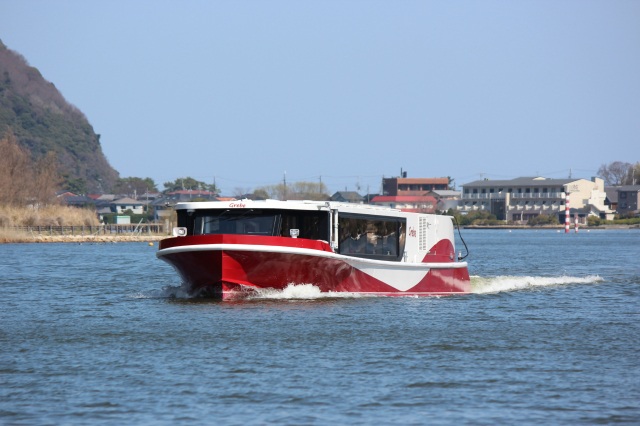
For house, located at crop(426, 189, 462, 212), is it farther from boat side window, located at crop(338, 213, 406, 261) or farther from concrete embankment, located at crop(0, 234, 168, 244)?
boat side window, located at crop(338, 213, 406, 261)

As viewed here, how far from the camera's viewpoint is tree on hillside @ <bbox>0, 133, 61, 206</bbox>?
376ft

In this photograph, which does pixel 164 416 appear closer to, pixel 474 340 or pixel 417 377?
pixel 417 377

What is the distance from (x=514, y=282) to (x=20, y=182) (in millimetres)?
85873

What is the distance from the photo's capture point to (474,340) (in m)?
23.5

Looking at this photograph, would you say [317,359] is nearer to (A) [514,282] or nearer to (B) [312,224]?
(B) [312,224]

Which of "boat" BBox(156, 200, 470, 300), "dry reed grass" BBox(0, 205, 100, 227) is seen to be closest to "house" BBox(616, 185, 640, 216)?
"dry reed grass" BBox(0, 205, 100, 227)

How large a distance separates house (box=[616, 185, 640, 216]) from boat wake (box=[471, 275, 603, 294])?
14466cm

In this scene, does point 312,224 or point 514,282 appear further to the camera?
point 514,282

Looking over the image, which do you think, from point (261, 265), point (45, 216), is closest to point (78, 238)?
point (45, 216)

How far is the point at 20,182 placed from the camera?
384ft

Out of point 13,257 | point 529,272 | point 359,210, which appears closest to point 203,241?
point 359,210

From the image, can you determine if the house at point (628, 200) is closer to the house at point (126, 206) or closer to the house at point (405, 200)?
the house at point (405, 200)

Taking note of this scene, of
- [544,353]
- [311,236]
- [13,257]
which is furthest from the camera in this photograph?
[13,257]

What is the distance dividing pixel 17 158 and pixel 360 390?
11044cm
